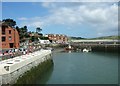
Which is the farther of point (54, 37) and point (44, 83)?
point (54, 37)

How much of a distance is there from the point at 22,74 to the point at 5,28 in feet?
122

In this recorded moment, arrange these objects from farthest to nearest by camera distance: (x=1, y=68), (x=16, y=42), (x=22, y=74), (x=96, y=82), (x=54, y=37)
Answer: (x=54, y=37), (x=16, y=42), (x=96, y=82), (x=22, y=74), (x=1, y=68)

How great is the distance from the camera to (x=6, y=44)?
59.6 metres

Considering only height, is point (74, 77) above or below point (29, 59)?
below

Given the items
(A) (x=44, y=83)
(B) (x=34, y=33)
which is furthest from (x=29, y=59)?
(B) (x=34, y=33)

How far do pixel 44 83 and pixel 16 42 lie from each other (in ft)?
120

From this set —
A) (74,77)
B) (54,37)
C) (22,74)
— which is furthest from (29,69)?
(54,37)

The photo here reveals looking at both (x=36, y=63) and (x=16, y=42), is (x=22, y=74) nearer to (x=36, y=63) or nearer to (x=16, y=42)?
(x=36, y=63)

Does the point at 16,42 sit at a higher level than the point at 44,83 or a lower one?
higher

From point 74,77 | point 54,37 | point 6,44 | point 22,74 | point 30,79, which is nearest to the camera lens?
point 22,74

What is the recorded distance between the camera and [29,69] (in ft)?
92.2

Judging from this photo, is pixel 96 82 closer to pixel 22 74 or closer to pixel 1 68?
pixel 22 74

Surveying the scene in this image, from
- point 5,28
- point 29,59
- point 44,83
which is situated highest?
point 5,28

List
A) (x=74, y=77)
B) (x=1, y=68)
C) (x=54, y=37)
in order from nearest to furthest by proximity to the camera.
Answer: (x=1, y=68), (x=74, y=77), (x=54, y=37)
